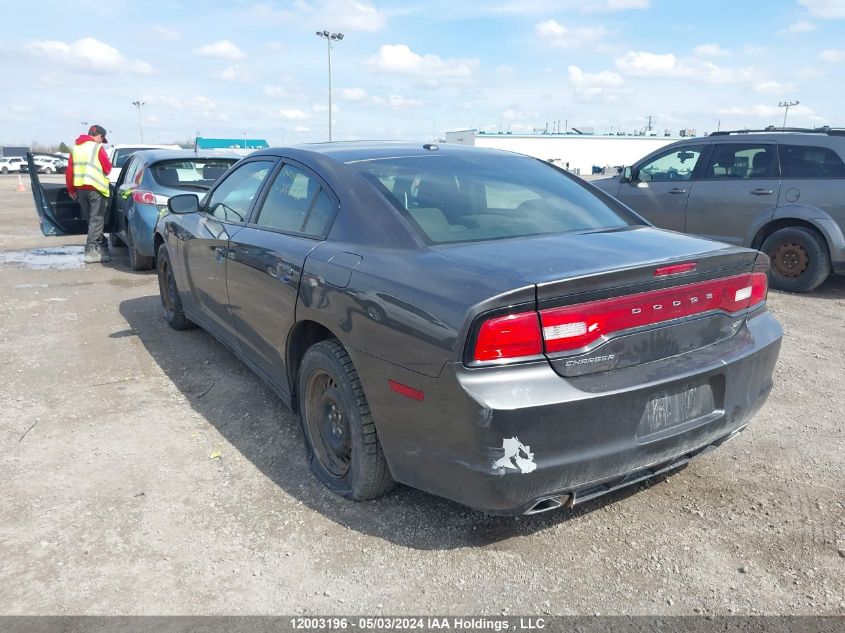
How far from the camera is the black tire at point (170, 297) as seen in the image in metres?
5.61

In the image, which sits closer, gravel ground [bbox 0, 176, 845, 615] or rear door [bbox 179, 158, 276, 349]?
gravel ground [bbox 0, 176, 845, 615]

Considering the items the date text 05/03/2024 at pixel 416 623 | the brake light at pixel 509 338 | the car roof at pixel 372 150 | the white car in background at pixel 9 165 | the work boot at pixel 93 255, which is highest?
the white car in background at pixel 9 165

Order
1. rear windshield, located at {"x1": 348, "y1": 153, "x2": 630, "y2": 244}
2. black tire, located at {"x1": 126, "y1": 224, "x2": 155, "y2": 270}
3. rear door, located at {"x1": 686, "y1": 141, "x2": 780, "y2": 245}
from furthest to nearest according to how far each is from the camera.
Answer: black tire, located at {"x1": 126, "y1": 224, "x2": 155, "y2": 270} → rear door, located at {"x1": 686, "y1": 141, "x2": 780, "y2": 245} → rear windshield, located at {"x1": 348, "y1": 153, "x2": 630, "y2": 244}

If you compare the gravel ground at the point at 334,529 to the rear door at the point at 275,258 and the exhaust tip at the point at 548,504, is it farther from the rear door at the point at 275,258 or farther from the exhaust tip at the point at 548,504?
the rear door at the point at 275,258

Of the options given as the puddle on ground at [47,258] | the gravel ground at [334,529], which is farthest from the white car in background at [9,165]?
the gravel ground at [334,529]

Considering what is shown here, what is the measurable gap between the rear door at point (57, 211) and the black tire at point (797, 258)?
30.7 ft

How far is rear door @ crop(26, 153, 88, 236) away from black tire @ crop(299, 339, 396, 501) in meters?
8.04

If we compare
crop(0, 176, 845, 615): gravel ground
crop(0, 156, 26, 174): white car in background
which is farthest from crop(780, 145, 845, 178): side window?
crop(0, 156, 26, 174): white car in background

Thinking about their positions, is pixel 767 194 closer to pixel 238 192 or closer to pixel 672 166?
pixel 672 166

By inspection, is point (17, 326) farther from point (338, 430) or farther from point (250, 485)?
point (338, 430)

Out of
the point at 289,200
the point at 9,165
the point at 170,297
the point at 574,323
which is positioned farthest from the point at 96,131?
the point at 9,165

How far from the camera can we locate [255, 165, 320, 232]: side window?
335cm

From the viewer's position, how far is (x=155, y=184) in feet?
25.9

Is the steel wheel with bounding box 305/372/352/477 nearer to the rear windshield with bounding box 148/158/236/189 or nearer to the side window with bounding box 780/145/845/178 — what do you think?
the rear windshield with bounding box 148/158/236/189
